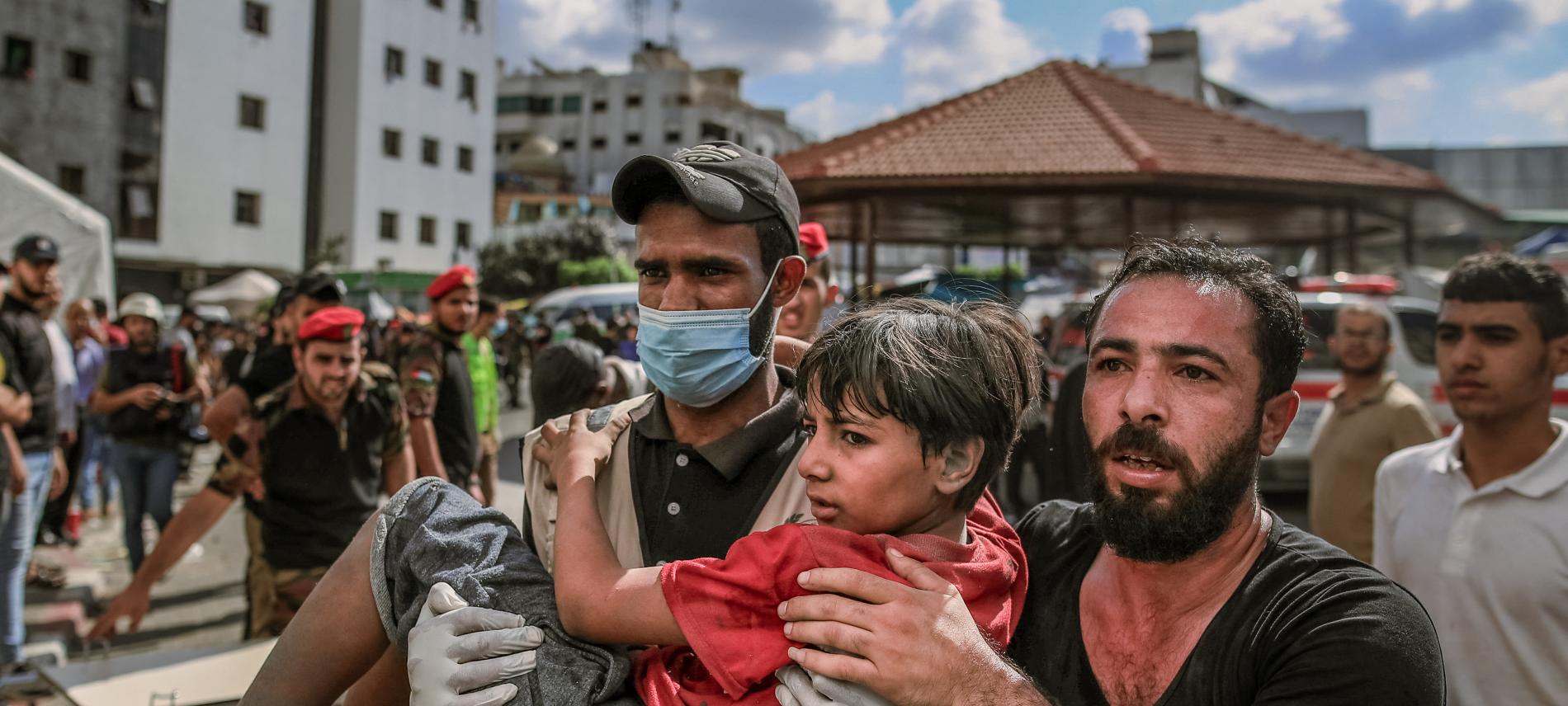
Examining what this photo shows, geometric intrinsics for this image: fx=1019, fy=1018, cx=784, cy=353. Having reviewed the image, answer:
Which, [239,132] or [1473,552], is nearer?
[1473,552]

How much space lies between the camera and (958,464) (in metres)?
1.74

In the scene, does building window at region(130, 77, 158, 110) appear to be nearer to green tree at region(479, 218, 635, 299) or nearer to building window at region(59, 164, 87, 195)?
building window at region(59, 164, 87, 195)

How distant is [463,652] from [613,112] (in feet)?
218

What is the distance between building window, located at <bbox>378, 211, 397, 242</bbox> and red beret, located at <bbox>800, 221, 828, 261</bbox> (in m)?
36.8

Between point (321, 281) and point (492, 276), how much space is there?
36002 mm

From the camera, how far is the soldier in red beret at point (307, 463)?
4.17m

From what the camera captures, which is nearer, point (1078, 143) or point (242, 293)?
point (1078, 143)

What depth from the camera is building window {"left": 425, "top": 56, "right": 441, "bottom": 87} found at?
3972 centimetres

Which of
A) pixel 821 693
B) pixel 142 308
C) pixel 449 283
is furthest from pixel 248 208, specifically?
pixel 821 693

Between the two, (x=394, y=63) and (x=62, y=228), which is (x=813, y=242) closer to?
(x=62, y=228)

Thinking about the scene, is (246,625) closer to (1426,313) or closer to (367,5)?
(1426,313)

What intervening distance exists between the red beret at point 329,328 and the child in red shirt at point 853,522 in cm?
270

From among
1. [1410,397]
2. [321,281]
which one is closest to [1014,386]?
[1410,397]

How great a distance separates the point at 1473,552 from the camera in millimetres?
2658
